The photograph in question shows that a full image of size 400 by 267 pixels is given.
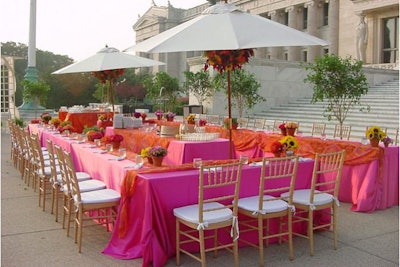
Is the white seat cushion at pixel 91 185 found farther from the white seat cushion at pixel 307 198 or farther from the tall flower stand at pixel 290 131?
the tall flower stand at pixel 290 131

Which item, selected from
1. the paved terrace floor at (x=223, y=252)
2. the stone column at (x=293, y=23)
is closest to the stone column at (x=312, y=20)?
the stone column at (x=293, y=23)

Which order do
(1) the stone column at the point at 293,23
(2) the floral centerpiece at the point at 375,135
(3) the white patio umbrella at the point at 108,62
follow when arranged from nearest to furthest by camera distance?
(2) the floral centerpiece at the point at 375,135 < (3) the white patio umbrella at the point at 108,62 < (1) the stone column at the point at 293,23

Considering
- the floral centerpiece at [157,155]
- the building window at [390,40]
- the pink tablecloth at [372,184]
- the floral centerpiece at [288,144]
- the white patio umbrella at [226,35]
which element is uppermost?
the building window at [390,40]

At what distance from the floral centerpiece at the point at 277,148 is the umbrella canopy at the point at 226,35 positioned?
1359 millimetres

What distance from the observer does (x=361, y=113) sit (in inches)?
730

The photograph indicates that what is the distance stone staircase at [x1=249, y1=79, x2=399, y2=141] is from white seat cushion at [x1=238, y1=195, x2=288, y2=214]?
996 cm

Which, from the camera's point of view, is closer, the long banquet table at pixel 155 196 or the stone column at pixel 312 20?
the long banquet table at pixel 155 196

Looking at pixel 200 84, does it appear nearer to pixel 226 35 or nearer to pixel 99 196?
pixel 226 35

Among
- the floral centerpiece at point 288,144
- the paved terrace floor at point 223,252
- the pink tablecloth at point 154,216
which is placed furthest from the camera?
the floral centerpiece at point 288,144

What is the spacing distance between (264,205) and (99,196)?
193 centimetres

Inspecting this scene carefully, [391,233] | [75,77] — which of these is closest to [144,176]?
[391,233]

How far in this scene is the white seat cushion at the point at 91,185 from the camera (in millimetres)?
6012

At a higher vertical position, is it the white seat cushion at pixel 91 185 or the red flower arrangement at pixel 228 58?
the red flower arrangement at pixel 228 58

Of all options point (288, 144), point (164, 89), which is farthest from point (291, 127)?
point (164, 89)
